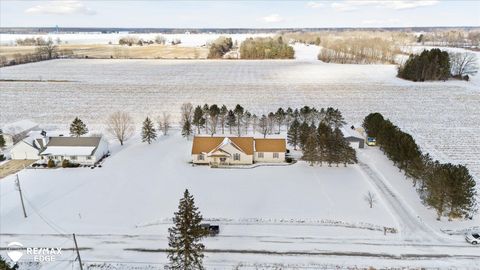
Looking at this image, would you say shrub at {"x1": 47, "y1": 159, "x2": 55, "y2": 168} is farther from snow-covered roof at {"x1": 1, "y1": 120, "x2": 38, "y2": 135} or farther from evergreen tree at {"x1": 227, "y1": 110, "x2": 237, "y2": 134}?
evergreen tree at {"x1": 227, "y1": 110, "x2": 237, "y2": 134}

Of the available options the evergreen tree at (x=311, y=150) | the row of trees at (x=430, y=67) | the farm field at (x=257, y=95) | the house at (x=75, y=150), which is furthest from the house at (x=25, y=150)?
the row of trees at (x=430, y=67)

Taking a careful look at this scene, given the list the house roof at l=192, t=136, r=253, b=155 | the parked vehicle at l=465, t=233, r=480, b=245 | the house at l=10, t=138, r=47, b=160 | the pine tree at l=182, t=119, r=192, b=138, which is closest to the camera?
the parked vehicle at l=465, t=233, r=480, b=245

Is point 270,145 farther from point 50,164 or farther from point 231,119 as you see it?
point 50,164

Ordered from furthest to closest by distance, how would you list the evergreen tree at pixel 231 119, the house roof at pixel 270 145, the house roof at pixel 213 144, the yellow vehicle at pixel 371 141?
the evergreen tree at pixel 231 119, the yellow vehicle at pixel 371 141, the house roof at pixel 270 145, the house roof at pixel 213 144

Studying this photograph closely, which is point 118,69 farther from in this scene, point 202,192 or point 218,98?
point 202,192

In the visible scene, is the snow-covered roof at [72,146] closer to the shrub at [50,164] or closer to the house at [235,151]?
the shrub at [50,164]

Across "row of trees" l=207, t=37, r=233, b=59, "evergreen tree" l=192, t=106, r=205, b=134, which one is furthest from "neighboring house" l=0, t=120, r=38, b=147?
"row of trees" l=207, t=37, r=233, b=59
